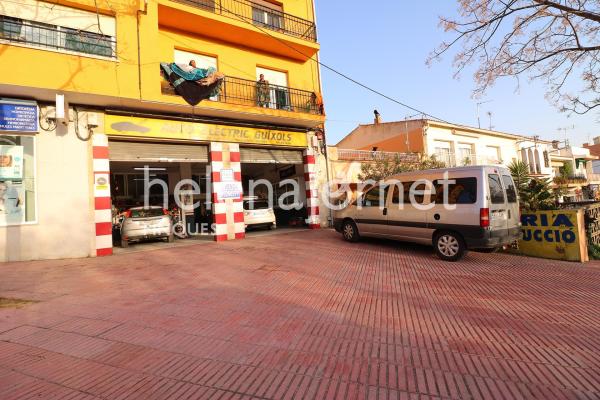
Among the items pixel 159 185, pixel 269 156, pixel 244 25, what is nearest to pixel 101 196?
pixel 269 156

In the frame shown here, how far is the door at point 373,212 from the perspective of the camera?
820cm

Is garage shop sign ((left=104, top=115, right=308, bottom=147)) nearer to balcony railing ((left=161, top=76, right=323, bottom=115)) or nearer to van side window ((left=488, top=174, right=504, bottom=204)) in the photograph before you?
balcony railing ((left=161, top=76, right=323, bottom=115))

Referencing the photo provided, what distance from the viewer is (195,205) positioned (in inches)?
536

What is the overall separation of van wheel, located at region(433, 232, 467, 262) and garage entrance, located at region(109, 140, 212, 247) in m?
7.62

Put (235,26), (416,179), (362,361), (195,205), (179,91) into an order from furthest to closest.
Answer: (195,205) < (235,26) < (179,91) < (416,179) < (362,361)

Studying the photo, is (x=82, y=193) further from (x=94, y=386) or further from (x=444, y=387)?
(x=444, y=387)

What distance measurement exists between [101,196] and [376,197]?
7.56m

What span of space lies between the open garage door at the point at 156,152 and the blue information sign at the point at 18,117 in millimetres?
1728

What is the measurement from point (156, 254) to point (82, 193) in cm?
257

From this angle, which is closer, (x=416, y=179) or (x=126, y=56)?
(x=416, y=179)

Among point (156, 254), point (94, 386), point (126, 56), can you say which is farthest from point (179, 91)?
point (94, 386)

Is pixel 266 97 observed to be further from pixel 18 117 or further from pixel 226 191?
pixel 18 117

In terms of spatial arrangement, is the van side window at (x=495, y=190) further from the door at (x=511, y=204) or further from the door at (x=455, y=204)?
the door at (x=455, y=204)

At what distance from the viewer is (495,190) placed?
6441 millimetres
